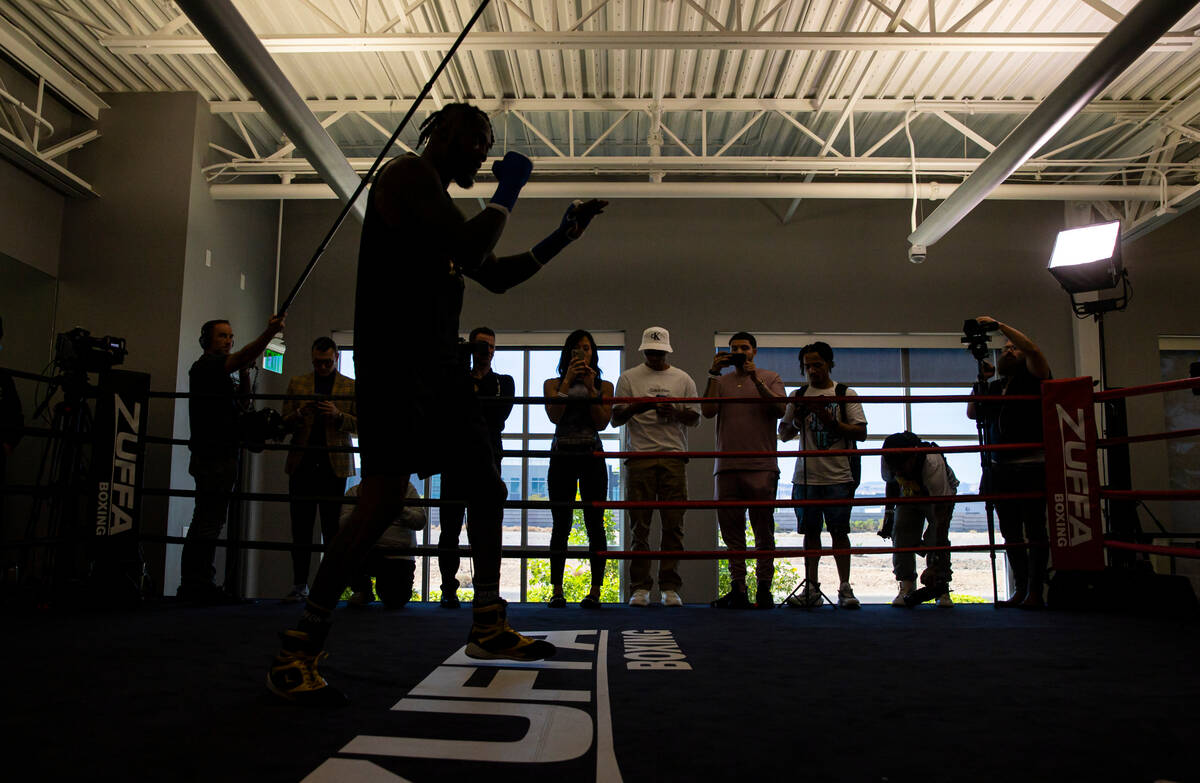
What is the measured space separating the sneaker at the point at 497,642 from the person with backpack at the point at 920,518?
2561mm

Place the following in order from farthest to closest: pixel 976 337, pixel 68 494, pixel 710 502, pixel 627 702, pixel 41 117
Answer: pixel 41 117, pixel 976 337, pixel 710 502, pixel 68 494, pixel 627 702

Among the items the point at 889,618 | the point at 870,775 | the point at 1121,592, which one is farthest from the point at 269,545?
the point at 1121,592

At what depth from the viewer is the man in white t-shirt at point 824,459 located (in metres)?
3.61

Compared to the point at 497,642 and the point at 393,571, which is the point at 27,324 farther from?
the point at 497,642

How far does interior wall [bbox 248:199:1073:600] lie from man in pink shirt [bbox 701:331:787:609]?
327 cm

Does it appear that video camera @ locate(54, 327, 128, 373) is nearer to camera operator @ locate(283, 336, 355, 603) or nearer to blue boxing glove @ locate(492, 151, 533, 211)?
camera operator @ locate(283, 336, 355, 603)

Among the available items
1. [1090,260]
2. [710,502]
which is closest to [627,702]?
[710,502]

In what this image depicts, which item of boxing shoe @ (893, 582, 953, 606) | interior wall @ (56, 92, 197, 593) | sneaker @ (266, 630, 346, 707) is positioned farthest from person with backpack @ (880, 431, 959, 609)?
interior wall @ (56, 92, 197, 593)

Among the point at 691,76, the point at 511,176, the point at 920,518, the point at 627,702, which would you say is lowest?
the point at 627,702

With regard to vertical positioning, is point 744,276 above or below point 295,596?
above

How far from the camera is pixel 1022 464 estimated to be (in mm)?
3473

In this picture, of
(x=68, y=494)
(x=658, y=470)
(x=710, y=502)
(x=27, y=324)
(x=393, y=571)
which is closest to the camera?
(x=68, y=494)

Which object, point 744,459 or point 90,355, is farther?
point 744,459

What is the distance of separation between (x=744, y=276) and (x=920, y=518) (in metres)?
3.73
